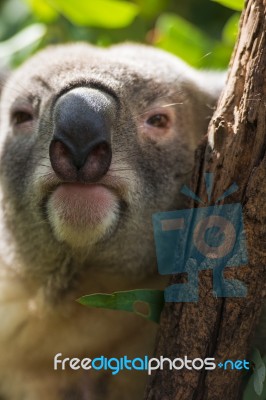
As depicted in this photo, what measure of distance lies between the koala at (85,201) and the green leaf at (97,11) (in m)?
0.61

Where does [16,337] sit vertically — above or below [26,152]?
below

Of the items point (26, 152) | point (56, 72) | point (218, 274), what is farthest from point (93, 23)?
point (218, 274)

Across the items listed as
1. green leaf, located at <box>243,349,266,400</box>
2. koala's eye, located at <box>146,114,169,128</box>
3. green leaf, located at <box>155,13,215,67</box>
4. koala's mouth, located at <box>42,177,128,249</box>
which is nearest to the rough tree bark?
green leaf, located at <box>243,349,266,400</box>

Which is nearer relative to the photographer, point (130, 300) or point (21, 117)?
point (130, 300)

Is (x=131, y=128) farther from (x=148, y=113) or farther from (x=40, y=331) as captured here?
(x=40, y=331)

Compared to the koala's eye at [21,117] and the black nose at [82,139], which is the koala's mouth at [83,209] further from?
the koala's eye at [21,117]

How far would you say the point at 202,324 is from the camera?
1.73 m

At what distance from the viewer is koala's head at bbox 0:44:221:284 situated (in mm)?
1871

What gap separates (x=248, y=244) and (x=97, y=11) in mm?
1875

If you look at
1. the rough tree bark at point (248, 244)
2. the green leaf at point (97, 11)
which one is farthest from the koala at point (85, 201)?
the green leaf at point (97, 11)

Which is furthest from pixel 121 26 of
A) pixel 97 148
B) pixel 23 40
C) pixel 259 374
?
pixel 259 374

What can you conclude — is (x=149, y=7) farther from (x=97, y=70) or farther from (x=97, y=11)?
(x=97, y=70)

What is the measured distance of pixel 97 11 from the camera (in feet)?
10.4

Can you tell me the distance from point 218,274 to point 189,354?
0.24 m
